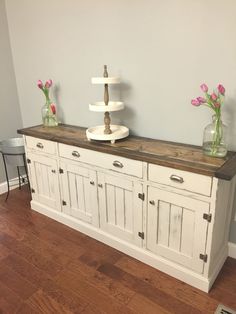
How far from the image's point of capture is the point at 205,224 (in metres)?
1.62

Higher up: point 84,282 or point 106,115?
point 106,115

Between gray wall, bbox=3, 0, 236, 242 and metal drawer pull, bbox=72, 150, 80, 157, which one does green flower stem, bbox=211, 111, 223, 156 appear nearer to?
gray wall, bbox=3, 0, 236, 242

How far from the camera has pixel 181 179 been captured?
5.34ft

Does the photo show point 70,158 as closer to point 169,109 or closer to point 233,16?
point 169,109

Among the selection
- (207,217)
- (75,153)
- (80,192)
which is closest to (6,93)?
(75,153)

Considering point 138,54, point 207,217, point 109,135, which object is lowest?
point 207,217

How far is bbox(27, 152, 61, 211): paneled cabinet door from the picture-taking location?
7.87 ft

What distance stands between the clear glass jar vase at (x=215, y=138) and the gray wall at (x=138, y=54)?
11 centimetres

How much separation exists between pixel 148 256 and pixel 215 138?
96 centimetres

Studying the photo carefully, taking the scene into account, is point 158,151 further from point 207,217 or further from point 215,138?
point 207,217

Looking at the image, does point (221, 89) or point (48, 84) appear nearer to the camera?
point (221, 89)

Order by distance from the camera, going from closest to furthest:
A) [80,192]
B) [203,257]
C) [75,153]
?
1. [203,257]
2. [75,153]
3. [80,192]

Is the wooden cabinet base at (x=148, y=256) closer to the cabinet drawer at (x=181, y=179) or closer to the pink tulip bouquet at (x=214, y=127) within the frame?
the cabinet drawer at (x=181, y=179)

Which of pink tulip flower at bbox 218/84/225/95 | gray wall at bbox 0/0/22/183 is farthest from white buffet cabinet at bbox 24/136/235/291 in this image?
gray wall at bbox 0/0/22/183
